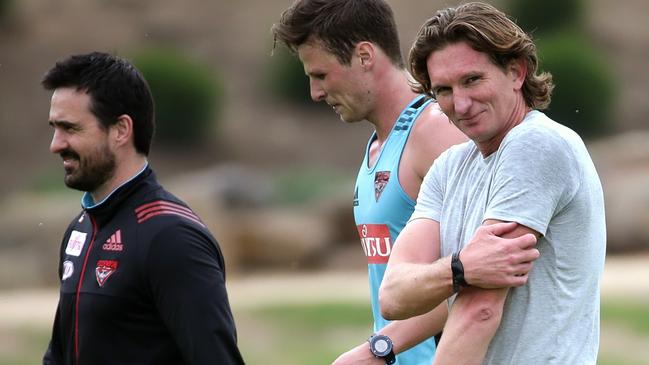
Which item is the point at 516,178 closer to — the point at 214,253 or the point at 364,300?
the point at 214,253

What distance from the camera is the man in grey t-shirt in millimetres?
3510

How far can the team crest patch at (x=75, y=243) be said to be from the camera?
471cm

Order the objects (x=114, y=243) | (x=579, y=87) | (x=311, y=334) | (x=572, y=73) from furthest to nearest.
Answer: (x=579, y=87) < (x=572, y=73) < (x=311, y=334) < (x=114, y=243)

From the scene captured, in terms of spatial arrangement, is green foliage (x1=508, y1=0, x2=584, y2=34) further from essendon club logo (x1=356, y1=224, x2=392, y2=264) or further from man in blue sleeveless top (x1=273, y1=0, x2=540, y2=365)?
essendon club logo (x1=356, y1=224, x2=392, y2=264)

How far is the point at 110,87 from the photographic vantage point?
4.75 m

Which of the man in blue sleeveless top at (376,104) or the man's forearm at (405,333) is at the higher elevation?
the man in blue sleeveless top at (376,104)

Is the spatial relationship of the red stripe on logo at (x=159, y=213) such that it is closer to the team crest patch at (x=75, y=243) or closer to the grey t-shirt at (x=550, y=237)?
the team crest patch at (x=75, y=243)

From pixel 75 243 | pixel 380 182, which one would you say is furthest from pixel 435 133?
pixel 75 243

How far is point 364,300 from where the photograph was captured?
19406mm

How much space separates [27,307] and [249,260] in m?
5.31

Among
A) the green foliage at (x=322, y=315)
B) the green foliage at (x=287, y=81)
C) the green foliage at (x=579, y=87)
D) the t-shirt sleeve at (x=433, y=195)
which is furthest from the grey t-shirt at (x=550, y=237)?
the green foliage at (x=287, y=81)

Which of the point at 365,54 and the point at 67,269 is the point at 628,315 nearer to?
the point at 365,54

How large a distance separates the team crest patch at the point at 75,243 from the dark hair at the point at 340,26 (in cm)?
102

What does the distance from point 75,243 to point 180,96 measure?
29407 millimetres
